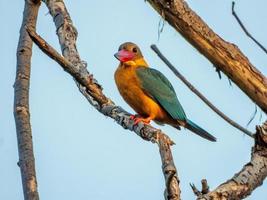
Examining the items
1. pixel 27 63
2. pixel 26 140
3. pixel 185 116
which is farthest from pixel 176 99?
pixel 26 140

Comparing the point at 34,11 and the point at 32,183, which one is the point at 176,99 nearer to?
the point at 34,11

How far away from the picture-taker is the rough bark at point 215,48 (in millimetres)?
2828

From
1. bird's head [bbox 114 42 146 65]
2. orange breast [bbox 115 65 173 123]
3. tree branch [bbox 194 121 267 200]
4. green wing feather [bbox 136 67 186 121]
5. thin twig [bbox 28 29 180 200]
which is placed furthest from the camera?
bird's head [bbox 114 42 146 65]

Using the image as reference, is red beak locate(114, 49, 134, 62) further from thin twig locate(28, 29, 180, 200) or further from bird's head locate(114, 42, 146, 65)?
thin twig locate(28, 29, 180, 200)

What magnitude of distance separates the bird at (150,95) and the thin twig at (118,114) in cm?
153

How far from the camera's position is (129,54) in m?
7.08

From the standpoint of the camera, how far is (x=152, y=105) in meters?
6.41

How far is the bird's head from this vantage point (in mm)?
6934

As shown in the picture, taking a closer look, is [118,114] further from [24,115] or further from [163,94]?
[163,94]

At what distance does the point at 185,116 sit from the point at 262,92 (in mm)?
3680

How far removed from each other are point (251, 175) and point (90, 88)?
5.01 ft

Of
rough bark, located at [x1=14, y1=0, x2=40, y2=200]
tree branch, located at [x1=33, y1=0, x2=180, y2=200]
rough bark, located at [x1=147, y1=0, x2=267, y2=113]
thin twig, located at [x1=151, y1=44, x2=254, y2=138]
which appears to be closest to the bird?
tree branch, located at [x1=33, y1=0, x2=180, y2=200]

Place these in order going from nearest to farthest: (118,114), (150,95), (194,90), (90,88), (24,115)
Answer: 1. (194,90)
2. (24,115)
3. (90,88)
4. (118,114)
5. (150,95)

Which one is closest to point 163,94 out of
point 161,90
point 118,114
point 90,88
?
point 161,90
